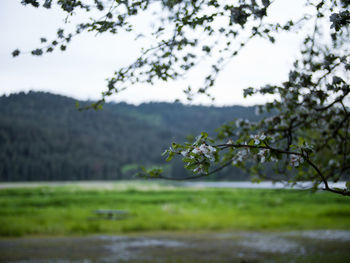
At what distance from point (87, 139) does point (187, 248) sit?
171 feet

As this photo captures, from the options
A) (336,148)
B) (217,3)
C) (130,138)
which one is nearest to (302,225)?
(336,148)

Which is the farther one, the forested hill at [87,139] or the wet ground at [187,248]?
the forested hill at [87,139]

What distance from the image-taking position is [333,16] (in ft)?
8.03

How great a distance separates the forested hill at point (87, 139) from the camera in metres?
20.1

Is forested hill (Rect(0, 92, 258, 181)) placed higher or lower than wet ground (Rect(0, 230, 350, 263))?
higher

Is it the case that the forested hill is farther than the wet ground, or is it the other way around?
the forested hill

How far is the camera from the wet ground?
672 centimetres

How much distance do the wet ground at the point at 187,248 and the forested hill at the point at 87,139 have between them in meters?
2.88

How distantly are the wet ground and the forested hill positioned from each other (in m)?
2.88

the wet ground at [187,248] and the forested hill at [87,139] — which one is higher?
the forested hill at [87,139]

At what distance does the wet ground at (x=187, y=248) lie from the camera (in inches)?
265

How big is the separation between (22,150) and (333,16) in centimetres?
3184

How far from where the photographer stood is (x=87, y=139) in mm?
57844

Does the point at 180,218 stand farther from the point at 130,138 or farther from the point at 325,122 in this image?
the point at 130,138
